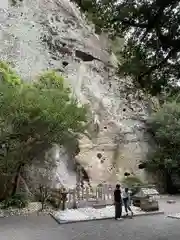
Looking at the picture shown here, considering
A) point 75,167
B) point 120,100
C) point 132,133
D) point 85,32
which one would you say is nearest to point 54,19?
point 85,32

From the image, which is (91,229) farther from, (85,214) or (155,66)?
(155,66)

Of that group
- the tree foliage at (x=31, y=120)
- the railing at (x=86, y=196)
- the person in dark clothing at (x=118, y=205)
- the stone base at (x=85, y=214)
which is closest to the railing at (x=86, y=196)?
the railing at (x=86, y=196)

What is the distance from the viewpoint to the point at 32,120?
12.2m

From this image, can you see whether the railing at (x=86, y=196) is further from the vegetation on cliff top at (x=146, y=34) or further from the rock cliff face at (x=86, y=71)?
the vegetation on cliff top at (x=146, y=34)

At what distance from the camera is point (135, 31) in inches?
255

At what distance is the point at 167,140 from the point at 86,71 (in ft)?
21.2

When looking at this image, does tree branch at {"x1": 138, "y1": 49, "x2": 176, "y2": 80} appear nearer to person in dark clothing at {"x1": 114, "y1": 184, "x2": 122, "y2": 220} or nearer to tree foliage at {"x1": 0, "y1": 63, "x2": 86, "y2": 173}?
person in dark clothing at {"x1": 114, "y1": 184, "x2": 122, "y2": 220}

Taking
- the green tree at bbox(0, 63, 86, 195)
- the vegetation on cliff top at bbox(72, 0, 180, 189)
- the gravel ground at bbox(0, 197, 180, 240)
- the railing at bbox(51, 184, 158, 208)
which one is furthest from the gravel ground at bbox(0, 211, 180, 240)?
the vegetation on cliff top at bbox(72, 0, 180, 189)

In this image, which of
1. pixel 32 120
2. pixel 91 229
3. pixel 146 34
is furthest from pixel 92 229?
pixel 146 34

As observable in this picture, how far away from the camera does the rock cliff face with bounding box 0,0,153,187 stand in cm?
1847

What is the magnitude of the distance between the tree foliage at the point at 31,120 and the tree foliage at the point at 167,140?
22.4 ft

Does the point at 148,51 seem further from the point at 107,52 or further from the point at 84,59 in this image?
the point at 107,52

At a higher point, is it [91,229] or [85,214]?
[85,214]

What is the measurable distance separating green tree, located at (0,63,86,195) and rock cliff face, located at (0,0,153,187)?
413 centimetres
